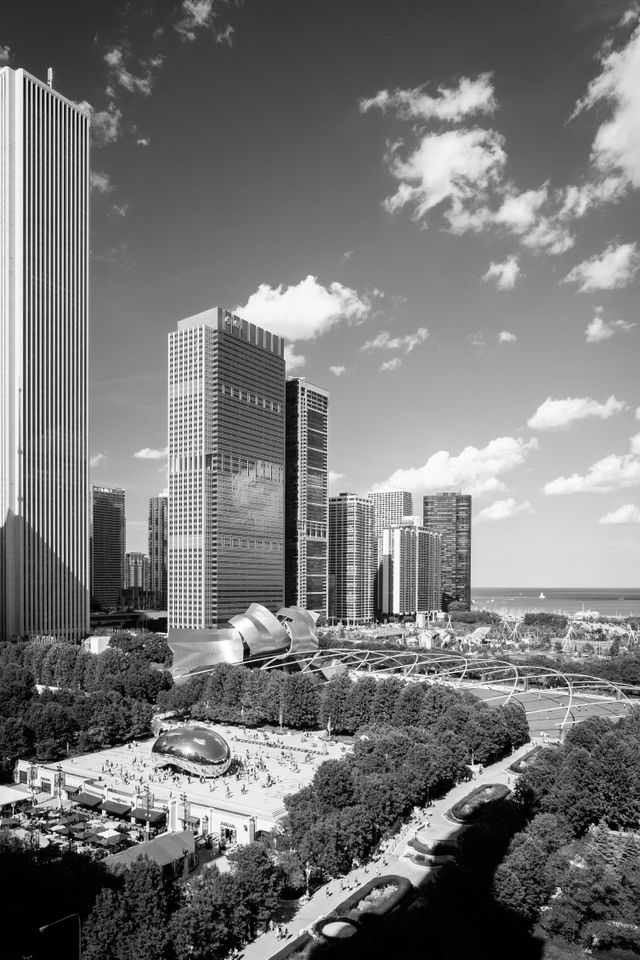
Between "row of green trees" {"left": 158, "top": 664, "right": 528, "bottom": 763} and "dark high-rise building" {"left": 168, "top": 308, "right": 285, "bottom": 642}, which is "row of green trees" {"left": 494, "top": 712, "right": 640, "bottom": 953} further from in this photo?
"dark high-rise building" {"left": 168, "top": 308, "right": 285, "bottom": 642}

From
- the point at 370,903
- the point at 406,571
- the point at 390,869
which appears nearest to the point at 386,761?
the point at 390,869

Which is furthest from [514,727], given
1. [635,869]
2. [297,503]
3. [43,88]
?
[43,88]

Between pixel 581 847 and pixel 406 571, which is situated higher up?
pixel 406 571

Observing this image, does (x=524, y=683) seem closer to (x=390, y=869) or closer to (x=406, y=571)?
(x=390, y=869)

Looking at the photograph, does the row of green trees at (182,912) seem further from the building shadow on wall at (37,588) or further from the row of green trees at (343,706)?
the building shadow on wall at (37,588)

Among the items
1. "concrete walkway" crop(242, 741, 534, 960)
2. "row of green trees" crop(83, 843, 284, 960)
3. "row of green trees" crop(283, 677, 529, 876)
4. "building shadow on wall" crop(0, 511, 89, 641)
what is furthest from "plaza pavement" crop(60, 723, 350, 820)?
"building shadow on wall" crop(0, 511, 89, 641)

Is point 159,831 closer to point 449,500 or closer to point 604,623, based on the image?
point 604,623

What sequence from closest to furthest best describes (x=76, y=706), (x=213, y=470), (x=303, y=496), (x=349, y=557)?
(x=76, y=706) < (x=213, y=470) < (x=303, y=496) < (x=349, y=557)
